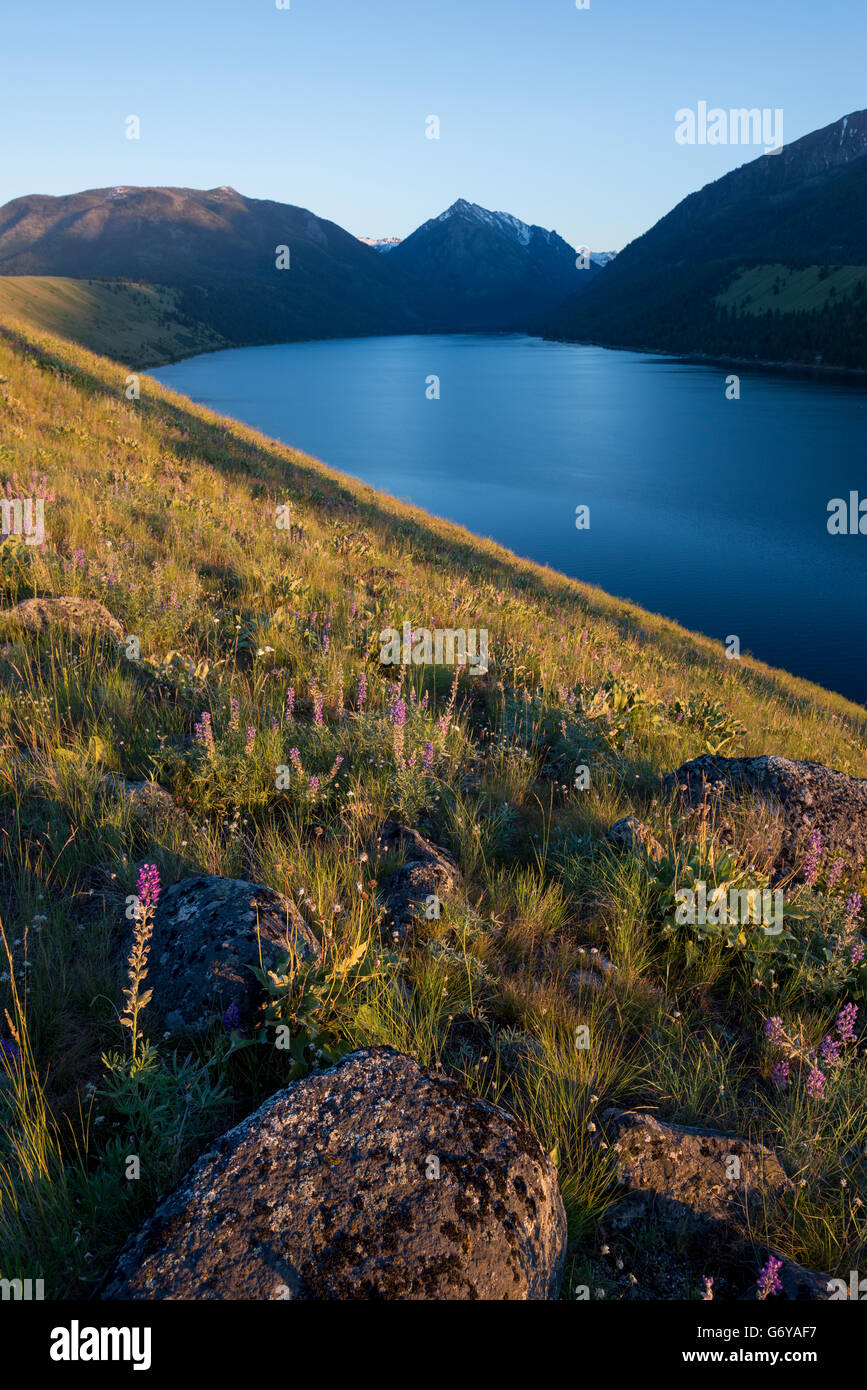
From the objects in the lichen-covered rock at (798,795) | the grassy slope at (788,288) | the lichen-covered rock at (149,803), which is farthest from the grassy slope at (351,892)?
the grassy slope at (788,288)

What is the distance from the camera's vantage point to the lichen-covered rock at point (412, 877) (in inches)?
135

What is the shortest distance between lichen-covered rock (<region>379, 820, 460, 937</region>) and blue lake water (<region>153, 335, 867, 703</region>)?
2185 cm

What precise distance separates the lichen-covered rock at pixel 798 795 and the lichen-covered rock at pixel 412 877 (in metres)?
2.07

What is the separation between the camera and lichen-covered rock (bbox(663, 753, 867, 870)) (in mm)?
4781

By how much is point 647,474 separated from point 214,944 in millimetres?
51489

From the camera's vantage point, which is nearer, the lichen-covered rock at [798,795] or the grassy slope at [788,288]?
the lichen-covered rock at [798,795]

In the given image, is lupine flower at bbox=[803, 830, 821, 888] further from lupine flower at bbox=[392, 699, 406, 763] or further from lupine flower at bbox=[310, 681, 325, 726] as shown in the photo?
lupine flower at bbox=[310, 681, 325, 726]

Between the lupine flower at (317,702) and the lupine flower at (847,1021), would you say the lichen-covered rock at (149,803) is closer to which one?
the lupine flower at (317,702)

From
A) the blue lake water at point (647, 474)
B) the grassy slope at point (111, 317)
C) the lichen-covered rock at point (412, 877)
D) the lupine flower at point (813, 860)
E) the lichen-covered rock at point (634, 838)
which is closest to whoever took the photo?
the lichen-covered rock at point (412, 877)

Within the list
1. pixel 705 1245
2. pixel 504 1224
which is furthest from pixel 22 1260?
pixel 705 1245

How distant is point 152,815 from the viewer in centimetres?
398

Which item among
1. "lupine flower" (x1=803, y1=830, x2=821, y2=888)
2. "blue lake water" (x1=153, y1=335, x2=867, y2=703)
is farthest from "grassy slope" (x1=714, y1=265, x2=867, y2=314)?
"lupine flower" (x1=803, y1=830, x2=821, y2=888)

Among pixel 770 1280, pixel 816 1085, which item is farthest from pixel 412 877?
pixel 770 1280
